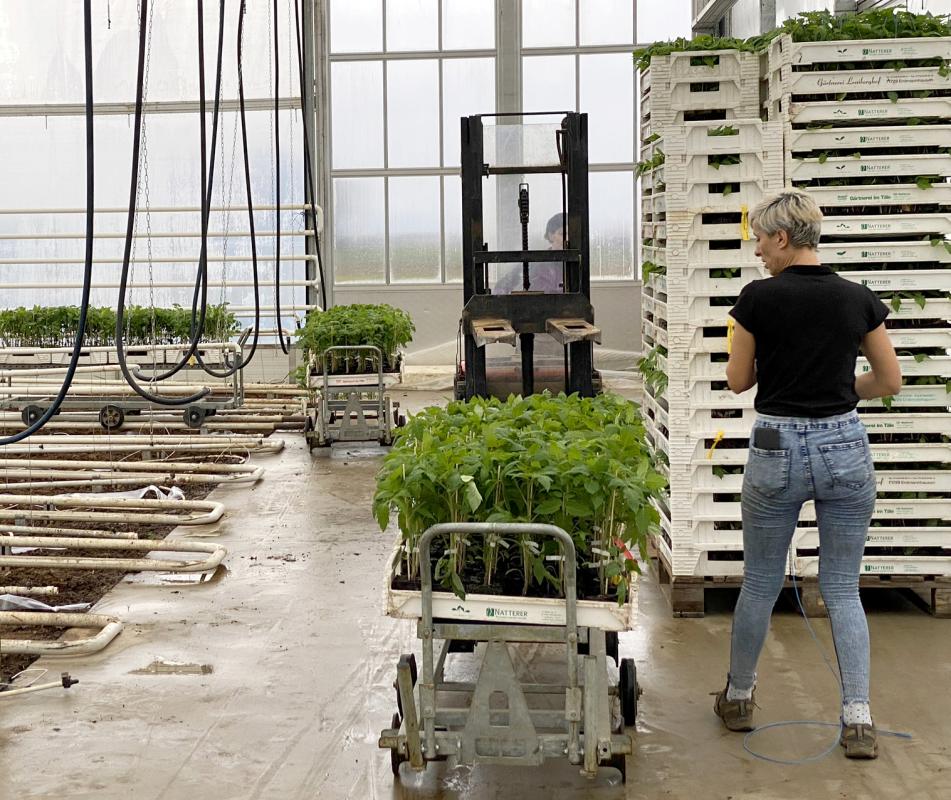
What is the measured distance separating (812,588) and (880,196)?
169 cm

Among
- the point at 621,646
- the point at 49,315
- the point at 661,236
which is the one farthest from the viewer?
the point at 49,315

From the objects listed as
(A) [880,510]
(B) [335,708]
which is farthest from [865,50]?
(B) [335,708]

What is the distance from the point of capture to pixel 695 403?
17.5 feet

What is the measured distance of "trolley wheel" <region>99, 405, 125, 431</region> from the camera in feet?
35.9

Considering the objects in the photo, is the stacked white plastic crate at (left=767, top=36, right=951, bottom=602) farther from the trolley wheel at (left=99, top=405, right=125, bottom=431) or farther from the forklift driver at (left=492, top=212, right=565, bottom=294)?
the trolley wheel at (left=99, top=405, right=125, bottom=431)

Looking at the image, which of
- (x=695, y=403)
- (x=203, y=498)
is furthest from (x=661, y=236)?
(x=203, y=498)

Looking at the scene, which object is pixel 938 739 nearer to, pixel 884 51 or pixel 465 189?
pixel 884 51

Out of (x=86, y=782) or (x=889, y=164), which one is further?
(x=889, y=164)

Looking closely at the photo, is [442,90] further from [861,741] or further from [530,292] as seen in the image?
[861,741]

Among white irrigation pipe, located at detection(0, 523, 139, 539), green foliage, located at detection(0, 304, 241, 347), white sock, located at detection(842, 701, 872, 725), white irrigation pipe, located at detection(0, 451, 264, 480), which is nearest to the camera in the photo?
white sock, located at detection(842, 701, 872, 725)

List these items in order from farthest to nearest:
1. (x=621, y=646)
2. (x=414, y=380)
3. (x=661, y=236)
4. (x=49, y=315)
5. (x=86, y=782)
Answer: (x=414, y=380) → (x=49, y=315) → (x=661, y=236) → (x=621, y=646) → (x=86, y=782)

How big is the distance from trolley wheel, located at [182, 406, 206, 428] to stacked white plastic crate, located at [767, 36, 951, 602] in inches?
262

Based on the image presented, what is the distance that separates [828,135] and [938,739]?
2.50m

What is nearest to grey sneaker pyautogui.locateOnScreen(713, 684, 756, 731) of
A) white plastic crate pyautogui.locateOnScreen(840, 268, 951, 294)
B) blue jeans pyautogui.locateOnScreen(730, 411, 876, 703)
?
blue jeans pyautogui.locateOnScreen(730, 411, 876, 703)
